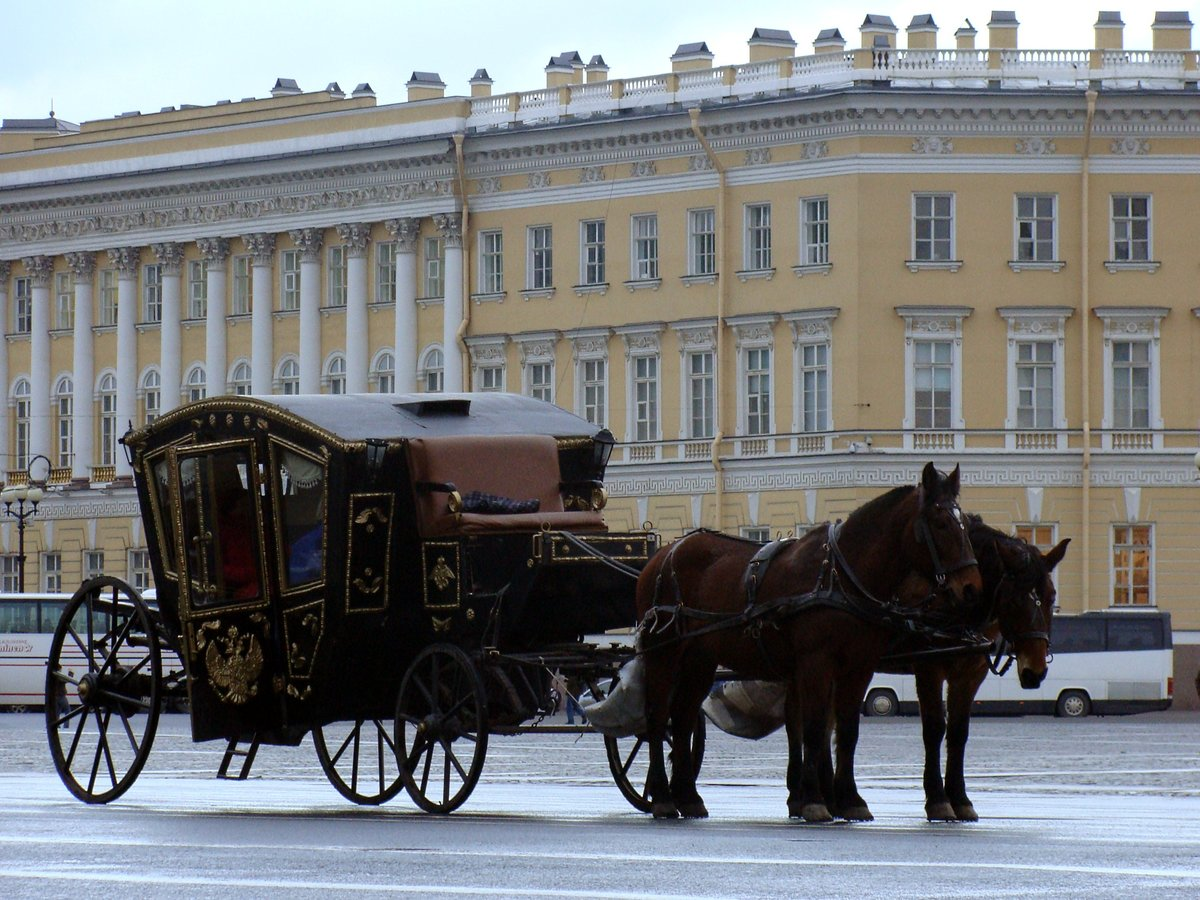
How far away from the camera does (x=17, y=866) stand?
1164 cm

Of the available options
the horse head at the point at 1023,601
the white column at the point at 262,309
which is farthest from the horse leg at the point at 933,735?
the white column at the point at 262,309

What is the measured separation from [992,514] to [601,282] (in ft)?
26.9

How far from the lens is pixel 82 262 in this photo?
58.9 m

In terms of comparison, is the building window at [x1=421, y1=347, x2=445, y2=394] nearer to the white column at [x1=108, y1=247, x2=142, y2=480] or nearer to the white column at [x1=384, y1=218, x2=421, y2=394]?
the white column at [x1=384, y1=218, x2=421, y2=394]

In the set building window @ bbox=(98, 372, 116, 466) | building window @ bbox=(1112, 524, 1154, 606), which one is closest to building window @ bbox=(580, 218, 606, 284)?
building window @ bbox=(1112, 524, 1154, 606)

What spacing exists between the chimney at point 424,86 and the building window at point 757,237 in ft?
24.0

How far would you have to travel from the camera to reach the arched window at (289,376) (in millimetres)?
55656

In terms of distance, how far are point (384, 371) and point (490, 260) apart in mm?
2983

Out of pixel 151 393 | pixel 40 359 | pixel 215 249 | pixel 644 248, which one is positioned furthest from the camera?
pixel 40 359

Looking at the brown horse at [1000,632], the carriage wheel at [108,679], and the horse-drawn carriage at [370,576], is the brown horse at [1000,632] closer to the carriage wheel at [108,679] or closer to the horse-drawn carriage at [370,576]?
A: the horse-drawn carriage at [370,576]

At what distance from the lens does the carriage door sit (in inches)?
663

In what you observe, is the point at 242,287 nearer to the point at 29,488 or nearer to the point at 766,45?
the point at 29,488

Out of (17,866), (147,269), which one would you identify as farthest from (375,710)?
(147,269)

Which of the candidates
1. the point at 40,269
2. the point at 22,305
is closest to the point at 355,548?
the point at 40,269
